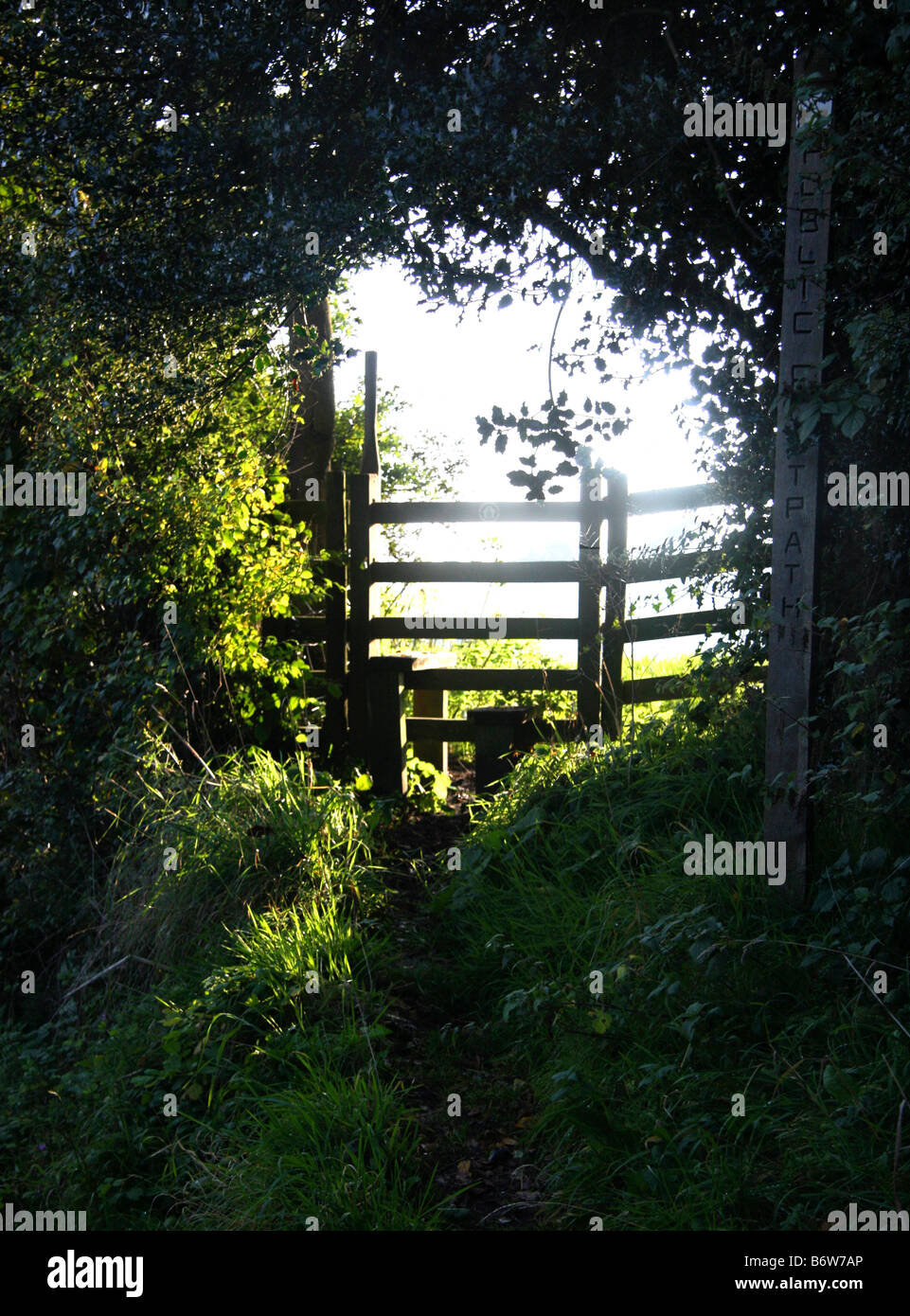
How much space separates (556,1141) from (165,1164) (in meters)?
1.35

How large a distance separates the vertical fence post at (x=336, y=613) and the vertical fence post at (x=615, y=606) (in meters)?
1.80

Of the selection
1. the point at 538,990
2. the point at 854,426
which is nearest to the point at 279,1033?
the point at 538,990

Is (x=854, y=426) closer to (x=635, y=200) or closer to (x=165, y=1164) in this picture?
(x=635, y=200)

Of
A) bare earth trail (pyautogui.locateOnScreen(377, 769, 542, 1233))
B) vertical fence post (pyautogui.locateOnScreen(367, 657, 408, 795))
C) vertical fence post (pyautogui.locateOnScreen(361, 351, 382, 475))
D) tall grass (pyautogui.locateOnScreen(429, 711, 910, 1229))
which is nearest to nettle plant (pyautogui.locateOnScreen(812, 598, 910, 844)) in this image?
tall grass (pyautogui.locateOnScreen(429, 711, 910, 1229))

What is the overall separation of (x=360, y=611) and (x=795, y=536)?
3.64m

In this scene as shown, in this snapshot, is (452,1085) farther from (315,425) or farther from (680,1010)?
(315,425)

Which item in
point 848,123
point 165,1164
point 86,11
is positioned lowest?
point 165,1164

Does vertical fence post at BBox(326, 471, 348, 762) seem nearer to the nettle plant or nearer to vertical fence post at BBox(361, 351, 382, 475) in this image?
vertical fence post at BBox(361, 351, 382, 475)

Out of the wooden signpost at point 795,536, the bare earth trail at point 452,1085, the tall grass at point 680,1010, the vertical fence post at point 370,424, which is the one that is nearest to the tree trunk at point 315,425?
the vertical fence post at point 370,424

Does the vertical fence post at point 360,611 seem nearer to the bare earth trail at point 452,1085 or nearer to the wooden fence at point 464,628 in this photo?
the wooden fence at point 464,628

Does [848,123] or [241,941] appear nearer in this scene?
[848,123]

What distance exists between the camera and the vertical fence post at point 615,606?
22.1 ft

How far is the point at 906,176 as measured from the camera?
11.4 feet
